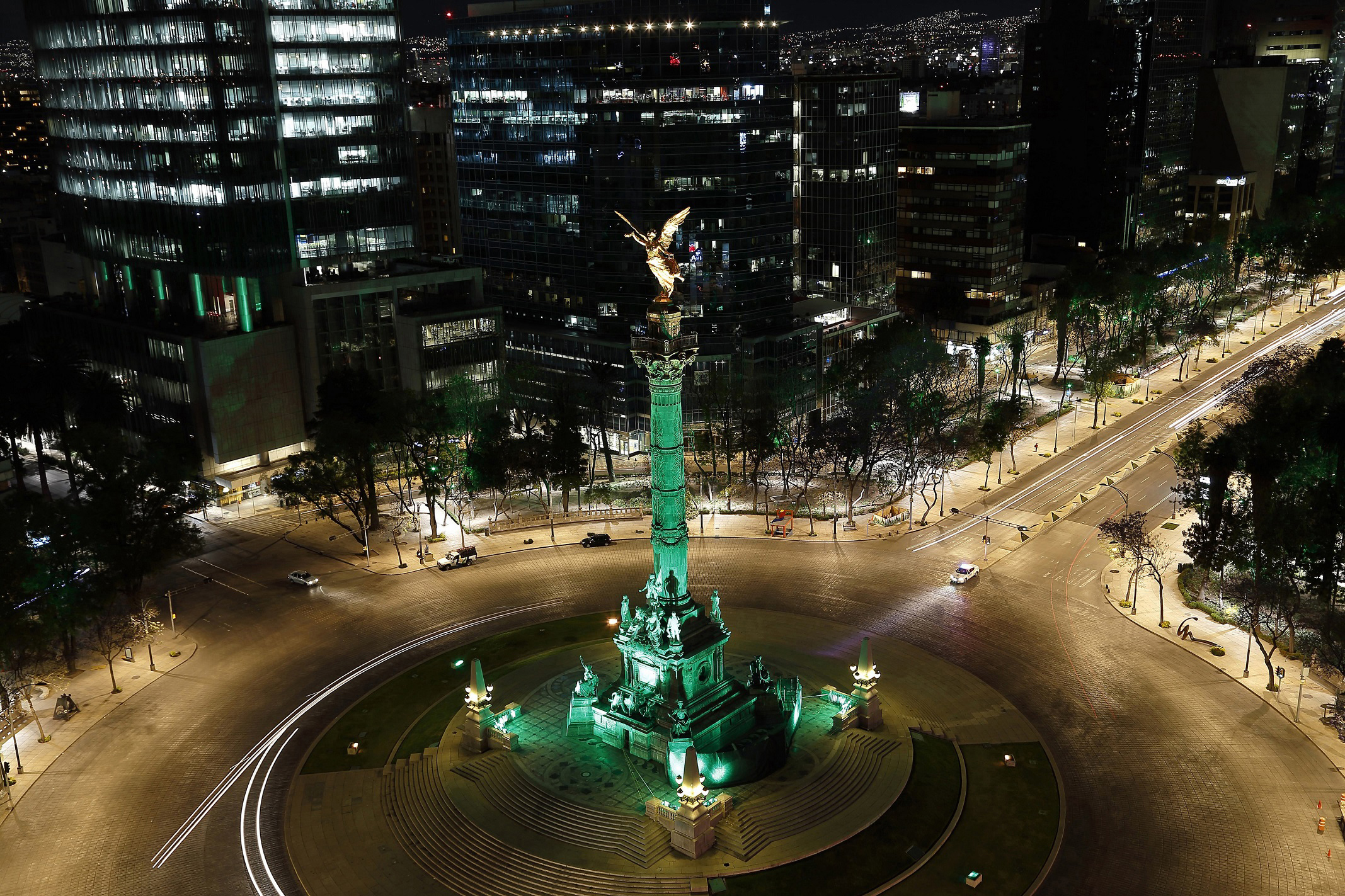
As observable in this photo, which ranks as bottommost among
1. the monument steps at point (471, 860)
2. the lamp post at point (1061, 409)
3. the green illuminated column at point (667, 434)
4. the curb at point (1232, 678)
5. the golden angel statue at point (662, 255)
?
the monument steps at point (471, 860)

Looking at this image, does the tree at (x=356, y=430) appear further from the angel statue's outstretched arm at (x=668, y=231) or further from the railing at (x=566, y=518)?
the angel statue's outstretched arm at (x=668, y=231)

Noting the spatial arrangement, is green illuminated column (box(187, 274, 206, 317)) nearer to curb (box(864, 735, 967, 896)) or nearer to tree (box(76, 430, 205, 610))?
tree (box(76, 430, 205, 610))

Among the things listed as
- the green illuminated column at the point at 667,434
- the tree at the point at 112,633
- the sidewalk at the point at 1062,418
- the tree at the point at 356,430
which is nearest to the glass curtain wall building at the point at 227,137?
the tree at the point at 356,430

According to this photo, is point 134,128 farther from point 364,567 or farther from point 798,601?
point 798,601

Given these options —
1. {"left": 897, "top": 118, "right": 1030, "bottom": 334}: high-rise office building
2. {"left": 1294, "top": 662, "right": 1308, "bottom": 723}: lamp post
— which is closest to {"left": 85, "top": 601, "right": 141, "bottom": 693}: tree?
{"left": 1294, "top": 662, "right": 1308, "bottom": 723}: lamp post

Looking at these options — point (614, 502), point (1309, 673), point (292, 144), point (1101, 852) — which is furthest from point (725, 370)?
point (1101, 852)

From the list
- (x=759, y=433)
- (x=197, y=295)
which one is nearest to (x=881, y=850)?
(x=759, y=433)

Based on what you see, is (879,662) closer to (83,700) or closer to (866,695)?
(866,695)
